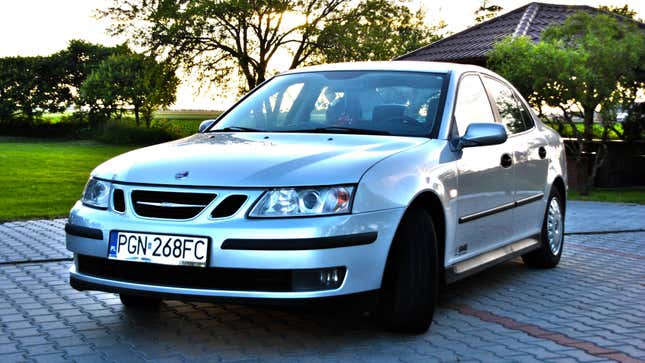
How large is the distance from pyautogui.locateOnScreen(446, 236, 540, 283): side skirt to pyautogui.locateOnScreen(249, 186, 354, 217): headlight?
1.24m

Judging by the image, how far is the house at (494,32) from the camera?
83.4ft

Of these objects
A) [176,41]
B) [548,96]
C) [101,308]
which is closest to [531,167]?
[101,308]

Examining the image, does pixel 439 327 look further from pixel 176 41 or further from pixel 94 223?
pixel 176 41

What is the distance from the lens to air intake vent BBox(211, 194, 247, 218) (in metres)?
4.68

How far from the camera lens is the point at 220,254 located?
4.61 m

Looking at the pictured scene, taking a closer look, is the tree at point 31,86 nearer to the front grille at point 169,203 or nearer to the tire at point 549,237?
the tire at point 549,237

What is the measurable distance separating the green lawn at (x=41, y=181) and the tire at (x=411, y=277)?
791cm

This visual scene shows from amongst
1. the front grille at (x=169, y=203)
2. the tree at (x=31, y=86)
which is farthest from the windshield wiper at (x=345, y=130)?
the tree at (x=31, y=86)

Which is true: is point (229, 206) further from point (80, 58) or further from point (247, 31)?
point (80, 58)

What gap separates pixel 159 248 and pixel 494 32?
23675mm

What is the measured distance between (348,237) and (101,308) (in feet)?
7.22

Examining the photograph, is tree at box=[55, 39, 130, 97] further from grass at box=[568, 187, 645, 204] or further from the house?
grass at box=[568, 187, 645, 204]

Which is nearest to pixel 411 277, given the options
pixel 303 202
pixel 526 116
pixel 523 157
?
pixel 303 202

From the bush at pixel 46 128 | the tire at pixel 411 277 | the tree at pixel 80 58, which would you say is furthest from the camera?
the tree at pixel 80 58
